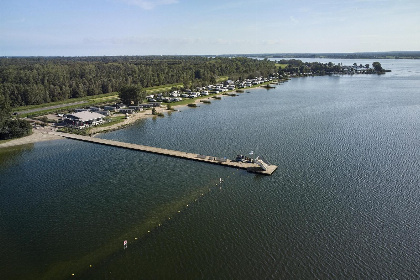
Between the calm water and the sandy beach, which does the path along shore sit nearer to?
the sandy beach

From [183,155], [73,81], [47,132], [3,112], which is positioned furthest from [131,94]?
[183,155]

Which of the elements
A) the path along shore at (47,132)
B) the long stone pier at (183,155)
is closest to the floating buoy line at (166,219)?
the long stone pier at (183,155)

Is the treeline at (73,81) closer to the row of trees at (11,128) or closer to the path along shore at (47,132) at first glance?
the row of trees at (11,128)

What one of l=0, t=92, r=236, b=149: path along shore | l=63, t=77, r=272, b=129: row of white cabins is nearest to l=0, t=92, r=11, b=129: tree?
l=0, t=92, r=236, b=149: path along shore

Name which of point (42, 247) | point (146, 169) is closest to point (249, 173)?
point (146, 169)

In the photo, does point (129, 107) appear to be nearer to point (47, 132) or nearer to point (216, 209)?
point (47, 132)

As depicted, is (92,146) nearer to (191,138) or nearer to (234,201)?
(191,138)

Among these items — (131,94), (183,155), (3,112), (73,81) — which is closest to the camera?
(183,155)

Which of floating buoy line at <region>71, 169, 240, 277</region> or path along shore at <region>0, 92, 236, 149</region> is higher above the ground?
path along shore at <region>0, 92, 236, 149</region>
